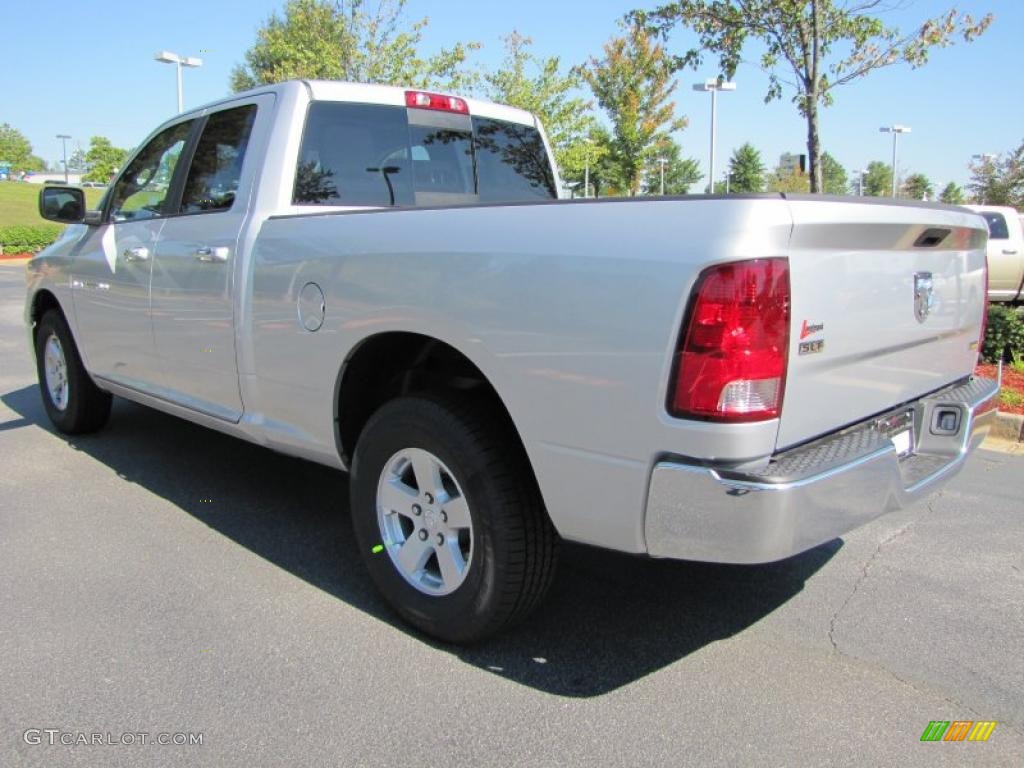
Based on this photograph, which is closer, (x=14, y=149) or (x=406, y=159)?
(x=406, y=159)

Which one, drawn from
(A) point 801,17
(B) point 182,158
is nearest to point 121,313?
(B) point 182,158

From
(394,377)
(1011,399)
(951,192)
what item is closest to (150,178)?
(394,377)

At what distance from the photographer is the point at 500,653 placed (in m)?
2.91

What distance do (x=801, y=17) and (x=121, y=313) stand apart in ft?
22.9

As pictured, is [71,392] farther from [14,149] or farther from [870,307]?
[14,149]

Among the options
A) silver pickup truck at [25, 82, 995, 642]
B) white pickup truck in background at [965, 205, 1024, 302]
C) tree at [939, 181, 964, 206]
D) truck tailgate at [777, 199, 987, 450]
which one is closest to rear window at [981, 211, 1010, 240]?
white pickup truck in background at [965, 205, 1024, 302]

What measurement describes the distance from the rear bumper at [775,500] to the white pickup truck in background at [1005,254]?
495 inches

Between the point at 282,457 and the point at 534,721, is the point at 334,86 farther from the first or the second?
the point at 534,721

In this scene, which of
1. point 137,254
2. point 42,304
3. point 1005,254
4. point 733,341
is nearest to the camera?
point 733,341

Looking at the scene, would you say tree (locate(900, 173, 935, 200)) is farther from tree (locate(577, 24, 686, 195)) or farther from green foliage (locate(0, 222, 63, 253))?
green foliage (locate(0, 222, 63, 253))

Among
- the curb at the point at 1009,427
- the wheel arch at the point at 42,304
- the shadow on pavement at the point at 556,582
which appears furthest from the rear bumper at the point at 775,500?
the wheel arch at the point at 42,304

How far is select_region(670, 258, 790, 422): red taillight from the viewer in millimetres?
2102

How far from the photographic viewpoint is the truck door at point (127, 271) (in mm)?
4285

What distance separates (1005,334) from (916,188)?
55.8 m
